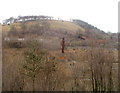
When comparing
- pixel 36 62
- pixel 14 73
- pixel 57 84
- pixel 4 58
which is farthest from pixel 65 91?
pixel 4 58

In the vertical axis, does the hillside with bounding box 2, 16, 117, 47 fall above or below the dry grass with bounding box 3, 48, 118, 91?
above

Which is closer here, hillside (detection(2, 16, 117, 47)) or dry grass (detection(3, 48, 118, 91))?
dry grass (detection(3, 48, 118, 91))

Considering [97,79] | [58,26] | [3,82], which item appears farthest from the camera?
[58,26]

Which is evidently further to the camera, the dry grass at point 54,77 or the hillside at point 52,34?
the hillside at point 52,34

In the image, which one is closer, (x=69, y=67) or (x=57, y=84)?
(x=57, y=84)

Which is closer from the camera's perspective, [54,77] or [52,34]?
[54,77]

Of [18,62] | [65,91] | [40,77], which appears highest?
[18,62]

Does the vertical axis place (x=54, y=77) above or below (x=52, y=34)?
below

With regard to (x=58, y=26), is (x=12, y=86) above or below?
below

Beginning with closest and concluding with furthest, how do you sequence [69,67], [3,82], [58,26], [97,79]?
[3,82] < [97,79] < [69,67] < [58,26]

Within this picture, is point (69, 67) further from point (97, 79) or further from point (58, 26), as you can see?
point (58, 26)

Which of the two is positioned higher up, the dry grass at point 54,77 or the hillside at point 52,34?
the hillside at point 52,34

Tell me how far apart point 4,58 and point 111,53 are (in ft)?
21.8

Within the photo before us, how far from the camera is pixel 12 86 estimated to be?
1027cm
